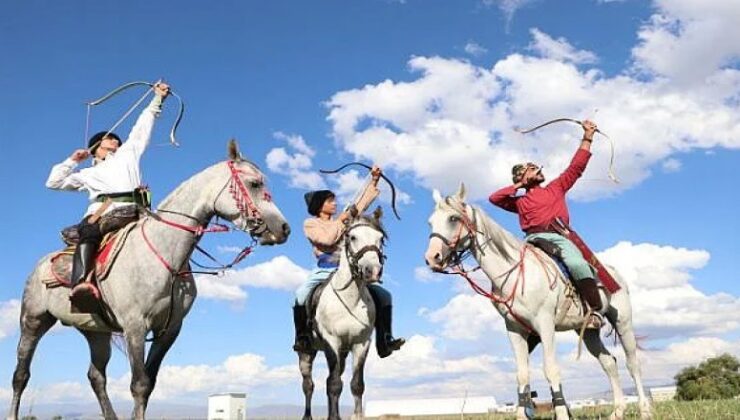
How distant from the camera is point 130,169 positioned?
881 cm

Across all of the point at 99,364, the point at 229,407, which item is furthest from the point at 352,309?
the point at 229,407

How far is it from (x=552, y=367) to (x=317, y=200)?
16.4 ft

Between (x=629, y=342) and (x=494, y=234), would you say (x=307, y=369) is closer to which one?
(x=494, y=234)

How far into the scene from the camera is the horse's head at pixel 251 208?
25.9 feet

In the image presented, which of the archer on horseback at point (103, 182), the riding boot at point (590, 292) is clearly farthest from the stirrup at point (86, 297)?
the riding boot at point (590, 292)

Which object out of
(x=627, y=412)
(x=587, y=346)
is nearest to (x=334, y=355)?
(x=587, y=346)

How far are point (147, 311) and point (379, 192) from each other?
15.5 ft

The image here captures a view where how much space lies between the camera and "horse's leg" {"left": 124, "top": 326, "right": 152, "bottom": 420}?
7297 mm

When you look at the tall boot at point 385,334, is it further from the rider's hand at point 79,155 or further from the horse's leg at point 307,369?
the rider's hand at point 79,155

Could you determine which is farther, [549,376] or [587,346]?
[587,346]

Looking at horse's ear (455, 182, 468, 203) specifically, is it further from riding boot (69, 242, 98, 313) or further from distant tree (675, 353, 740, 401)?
distant tree (675, 353, 740, 401)

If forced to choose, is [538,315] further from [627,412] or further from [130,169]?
[130,169]

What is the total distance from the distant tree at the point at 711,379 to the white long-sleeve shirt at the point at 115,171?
33442 mm

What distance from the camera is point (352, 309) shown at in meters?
9.80
